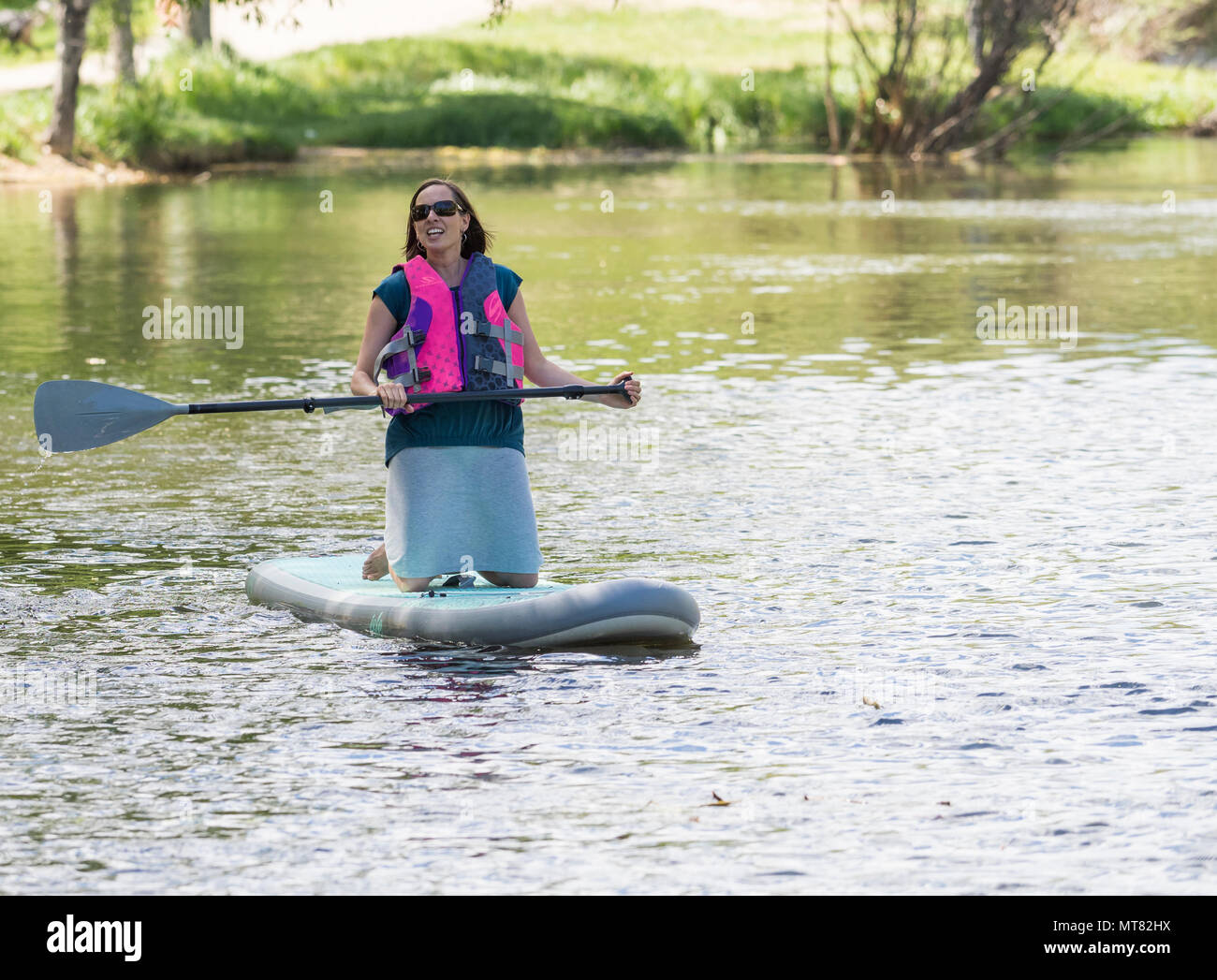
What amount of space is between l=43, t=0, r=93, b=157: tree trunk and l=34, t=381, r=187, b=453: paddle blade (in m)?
24.6

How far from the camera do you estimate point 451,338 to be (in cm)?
708

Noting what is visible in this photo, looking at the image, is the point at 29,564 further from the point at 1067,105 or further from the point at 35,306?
the point at 1067,105

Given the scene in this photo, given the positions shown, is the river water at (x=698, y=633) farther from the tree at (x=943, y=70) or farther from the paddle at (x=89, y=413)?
the tree at (x=943, y=70)

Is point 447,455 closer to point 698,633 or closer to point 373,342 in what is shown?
point 373,342

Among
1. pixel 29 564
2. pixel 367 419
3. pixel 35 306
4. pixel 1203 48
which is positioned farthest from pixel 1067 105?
pixel 29 564

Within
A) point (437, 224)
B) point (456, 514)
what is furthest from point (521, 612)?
point (437, 224)

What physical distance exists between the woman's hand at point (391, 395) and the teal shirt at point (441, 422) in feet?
1.01

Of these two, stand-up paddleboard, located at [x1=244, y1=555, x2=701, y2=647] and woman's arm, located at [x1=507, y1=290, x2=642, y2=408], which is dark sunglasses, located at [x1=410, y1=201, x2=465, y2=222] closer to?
woman's arm, located at [x1=507, y1=290, x2=642, y2=408]

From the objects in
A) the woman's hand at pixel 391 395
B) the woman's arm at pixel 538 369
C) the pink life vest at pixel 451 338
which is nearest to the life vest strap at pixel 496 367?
the pink life vest at pixel 451 338

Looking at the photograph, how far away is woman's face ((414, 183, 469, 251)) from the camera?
277 inches

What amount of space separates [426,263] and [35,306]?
33.7ft

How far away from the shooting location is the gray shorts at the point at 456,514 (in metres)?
7.09

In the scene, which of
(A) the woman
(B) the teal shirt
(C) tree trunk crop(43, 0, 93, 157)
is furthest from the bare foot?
(C) tree trunk crop(43, 0, 93, 157)

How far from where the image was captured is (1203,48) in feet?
206
